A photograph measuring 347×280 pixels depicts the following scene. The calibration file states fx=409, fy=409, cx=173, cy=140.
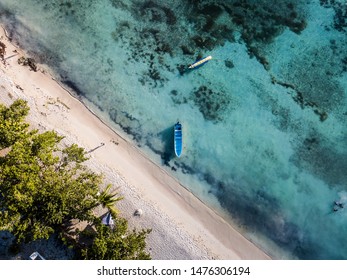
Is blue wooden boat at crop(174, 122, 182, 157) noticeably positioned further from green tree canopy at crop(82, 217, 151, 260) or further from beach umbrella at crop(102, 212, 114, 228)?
beach umbrella at crop(102, 212, 114, 228)

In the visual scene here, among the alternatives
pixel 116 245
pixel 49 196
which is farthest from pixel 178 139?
pixel 49 196

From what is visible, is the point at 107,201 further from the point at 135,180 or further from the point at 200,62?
the point at 200,62

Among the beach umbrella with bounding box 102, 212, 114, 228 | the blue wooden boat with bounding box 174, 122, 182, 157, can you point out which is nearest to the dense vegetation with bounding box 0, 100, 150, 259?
the beach umbrella with bounding box 102, 212, 114, 228

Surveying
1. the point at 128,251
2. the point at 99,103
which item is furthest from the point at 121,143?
the point at 128,251

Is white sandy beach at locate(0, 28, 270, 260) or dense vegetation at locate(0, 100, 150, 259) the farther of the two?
white sandy beach at locate(0, 28, 270, 260)

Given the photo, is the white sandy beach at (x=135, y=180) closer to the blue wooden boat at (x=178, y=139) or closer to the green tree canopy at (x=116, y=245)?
the blue wooden boat at (x=178, y=139)

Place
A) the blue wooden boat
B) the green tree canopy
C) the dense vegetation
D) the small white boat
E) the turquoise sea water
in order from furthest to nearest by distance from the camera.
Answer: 1. the small white boat
2. the turquoise sea water
3. the blue wooden boat
4. the green tree canopy
5. the dense vegetation
